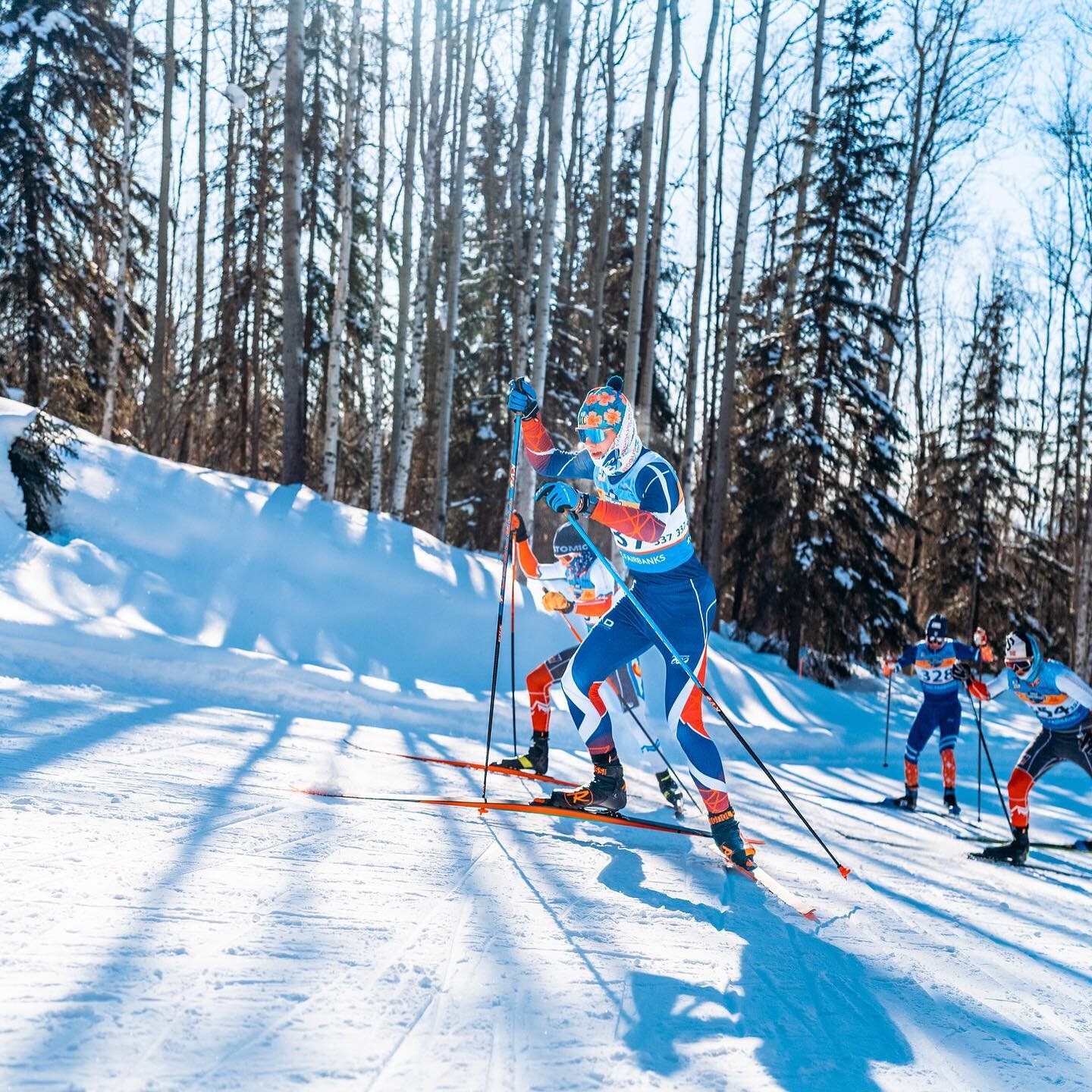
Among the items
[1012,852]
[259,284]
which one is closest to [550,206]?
[1012,852]

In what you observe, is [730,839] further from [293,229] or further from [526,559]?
[293,229]

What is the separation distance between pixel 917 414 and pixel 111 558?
2236cm

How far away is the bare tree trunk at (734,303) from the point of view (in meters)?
14.9

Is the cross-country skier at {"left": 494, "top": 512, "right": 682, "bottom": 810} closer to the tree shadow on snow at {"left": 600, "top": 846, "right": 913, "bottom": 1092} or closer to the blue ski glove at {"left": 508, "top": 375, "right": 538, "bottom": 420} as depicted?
the blue ski glove at {"left": 508, "top": 375, "right": 538, "bottom": 420}

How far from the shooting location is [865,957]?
11.6 feet

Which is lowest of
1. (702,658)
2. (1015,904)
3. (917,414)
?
(1015,904)

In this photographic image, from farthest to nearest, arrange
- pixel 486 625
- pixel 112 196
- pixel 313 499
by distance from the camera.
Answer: pixel 112 196 < pixel 313 499 < pixel 486 625

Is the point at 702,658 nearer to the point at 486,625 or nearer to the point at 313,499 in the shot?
the point at 486,625

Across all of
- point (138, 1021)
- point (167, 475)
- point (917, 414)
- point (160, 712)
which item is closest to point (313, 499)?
point (167, 475)

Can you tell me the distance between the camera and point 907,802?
27.5 feet

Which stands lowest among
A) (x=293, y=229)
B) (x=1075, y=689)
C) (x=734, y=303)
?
(x=1075, y=689)

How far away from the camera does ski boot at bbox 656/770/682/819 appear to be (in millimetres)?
6105

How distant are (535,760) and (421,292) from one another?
33.6 feet

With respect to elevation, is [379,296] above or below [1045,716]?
above
